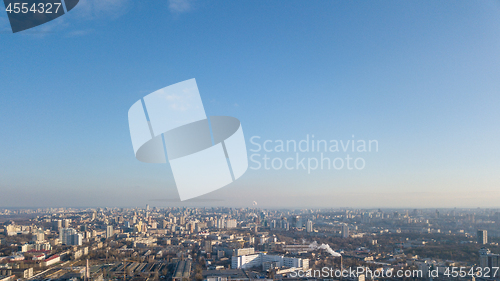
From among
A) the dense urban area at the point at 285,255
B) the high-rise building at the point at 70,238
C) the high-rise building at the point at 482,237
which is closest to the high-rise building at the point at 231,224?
the dense urban area at the point at 285,255

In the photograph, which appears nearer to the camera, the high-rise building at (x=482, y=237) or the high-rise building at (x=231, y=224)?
the high-rise building at (x=482, y=237)

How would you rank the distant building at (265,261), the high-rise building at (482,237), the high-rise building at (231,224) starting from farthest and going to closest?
the high-rise building at (231,224) → the high-rise building at (482,237) → the distant building at (265,261)

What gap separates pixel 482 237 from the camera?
5.62m

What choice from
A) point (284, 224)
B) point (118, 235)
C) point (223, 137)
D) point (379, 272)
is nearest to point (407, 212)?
point (284, 224)

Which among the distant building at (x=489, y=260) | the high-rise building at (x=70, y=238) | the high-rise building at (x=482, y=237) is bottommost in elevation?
the high-rise building at (x=70, y=238)

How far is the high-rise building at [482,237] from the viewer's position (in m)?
5.49

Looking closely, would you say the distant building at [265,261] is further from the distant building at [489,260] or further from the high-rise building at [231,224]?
the high-rise building at [231,224]

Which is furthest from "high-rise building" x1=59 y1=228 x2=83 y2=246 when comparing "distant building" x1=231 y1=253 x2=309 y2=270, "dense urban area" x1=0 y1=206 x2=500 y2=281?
"distant building" x1=231 y1=253 x2=309 y2=270

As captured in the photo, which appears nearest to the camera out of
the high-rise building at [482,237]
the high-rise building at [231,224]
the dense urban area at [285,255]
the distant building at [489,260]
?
Answer: the distant building at [489,260]

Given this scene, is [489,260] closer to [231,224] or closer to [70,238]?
[70,238]

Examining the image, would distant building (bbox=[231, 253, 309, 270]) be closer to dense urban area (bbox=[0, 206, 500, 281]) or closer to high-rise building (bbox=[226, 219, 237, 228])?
dense urban area (bbox=[0, 206, 500, 281])

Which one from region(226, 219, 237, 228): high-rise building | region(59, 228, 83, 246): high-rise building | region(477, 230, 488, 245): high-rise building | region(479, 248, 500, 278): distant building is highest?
region(479, 248, 500, 278): distant building

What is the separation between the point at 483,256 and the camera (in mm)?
4137

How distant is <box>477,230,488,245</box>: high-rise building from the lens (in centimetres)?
549
